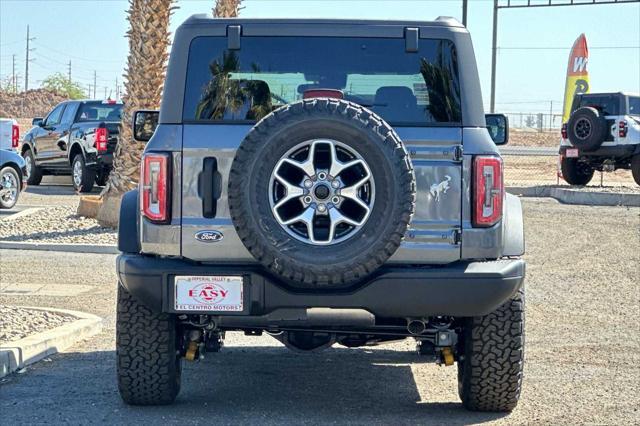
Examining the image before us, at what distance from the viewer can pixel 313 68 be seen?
669cm

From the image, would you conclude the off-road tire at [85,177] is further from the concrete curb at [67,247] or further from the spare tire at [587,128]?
the spare tire at [587,128]

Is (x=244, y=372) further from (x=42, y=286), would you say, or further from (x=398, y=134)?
(x=42, y=286)

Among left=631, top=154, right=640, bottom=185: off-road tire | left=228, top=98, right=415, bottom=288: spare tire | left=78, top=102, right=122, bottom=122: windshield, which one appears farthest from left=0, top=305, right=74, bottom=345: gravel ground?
left=631, top=154, right=640, bottom=185: off-road tire

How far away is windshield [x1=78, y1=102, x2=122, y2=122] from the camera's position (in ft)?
81.2

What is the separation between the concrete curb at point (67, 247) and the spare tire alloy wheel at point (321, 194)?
9.46 m

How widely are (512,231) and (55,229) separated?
1138 cm

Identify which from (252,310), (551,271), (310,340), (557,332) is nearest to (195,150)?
(252,310)

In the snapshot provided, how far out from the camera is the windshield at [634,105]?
88.5ft

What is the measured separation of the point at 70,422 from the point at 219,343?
1012 millimetres

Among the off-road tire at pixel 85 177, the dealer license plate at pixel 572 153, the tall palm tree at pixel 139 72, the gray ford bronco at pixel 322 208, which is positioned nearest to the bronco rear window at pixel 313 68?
the gray ford bronco at pixel 322 208

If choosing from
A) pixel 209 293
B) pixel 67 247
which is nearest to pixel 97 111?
pixel 67 247

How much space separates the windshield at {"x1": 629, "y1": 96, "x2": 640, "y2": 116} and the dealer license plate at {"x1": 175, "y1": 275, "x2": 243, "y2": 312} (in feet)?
72.0

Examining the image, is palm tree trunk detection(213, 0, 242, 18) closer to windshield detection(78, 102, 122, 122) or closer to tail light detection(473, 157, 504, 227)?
windshield detection(78, 102, 122, 122)

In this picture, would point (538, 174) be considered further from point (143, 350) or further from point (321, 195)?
point (321, 195)
